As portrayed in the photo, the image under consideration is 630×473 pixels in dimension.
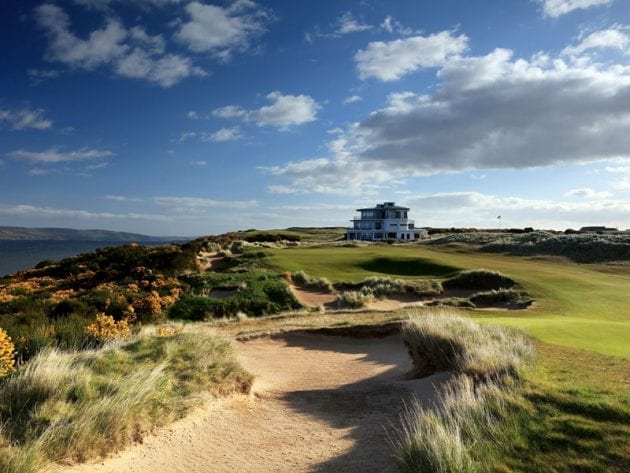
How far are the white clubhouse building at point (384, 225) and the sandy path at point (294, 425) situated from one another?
259 ft

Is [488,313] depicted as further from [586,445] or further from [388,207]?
[388,207]

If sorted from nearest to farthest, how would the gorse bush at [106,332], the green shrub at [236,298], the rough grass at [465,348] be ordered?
the rough grass at [465,348], the gorse bush at [106,332], the green shrub at [236,298]

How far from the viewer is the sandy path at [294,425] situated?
247 inches

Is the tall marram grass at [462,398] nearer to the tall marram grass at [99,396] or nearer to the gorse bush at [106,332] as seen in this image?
the tall marram grass at [99,396]

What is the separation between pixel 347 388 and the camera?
34.3ft

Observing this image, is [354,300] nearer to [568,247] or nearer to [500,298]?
[500,298]

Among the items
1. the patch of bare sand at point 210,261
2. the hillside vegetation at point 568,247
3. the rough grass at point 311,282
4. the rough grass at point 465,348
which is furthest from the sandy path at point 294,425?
the hillside vegetation at point 568,247

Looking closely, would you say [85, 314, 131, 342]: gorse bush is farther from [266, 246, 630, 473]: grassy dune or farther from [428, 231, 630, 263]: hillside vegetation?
[428, 231, 630, 263]: hillside vegetation

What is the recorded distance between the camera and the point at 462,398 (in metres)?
6.41

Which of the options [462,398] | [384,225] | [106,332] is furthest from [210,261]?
[384,225]

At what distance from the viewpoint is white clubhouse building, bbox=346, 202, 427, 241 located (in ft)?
299

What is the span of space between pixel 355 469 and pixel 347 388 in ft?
14.8

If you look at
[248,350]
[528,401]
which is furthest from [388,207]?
[528,401]

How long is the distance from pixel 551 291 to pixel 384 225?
6726cm
